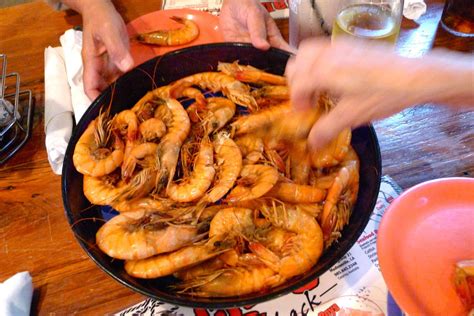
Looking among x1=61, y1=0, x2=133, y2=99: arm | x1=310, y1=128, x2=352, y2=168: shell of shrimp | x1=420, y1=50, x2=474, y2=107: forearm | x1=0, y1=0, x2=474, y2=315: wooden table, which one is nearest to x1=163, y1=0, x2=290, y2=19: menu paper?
x1=0, y1=0, x2=474, y2=315: wooden table

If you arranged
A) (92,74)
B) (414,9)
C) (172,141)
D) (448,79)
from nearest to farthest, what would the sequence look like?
(448,79)
(172,141)
(92,74)
(414,9)

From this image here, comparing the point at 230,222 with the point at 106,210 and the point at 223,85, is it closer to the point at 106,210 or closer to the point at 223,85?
the point at 106,210

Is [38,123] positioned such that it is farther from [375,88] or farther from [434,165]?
[434,165]

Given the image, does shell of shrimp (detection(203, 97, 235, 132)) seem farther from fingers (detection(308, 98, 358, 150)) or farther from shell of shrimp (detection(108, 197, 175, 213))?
fingers (detection(308, 98, 358, 150))

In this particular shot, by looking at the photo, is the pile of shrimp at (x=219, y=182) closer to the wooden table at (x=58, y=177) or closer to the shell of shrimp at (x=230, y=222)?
the shell of shrimp at (x=230, y=222)

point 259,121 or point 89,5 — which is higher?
point 89,5

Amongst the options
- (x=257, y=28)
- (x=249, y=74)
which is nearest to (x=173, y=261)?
(x=249, y=74)
